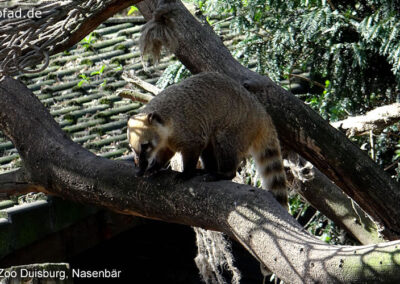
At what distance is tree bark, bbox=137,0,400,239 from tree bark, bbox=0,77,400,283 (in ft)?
3.57

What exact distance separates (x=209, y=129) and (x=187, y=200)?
81 centimetres

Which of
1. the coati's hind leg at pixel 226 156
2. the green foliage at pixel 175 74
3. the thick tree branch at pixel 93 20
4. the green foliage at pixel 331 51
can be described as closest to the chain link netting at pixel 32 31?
the thick tree branch at pixel 93 20

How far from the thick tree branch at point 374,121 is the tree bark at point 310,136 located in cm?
47

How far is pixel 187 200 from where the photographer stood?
306 cm

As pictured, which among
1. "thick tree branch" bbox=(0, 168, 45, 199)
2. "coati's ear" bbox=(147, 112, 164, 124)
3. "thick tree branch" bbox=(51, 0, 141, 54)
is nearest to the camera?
"coati's ear" bbox=(147, 112, 164, 124)

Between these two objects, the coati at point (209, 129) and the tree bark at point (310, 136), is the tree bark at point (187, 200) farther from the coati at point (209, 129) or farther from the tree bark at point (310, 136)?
the tree bark at point (310, 136)

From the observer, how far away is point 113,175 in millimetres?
3441

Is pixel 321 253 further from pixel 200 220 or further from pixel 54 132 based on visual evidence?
pixel 54 132

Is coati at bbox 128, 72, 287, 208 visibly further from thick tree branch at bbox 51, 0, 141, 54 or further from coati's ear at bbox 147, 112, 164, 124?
thick tree branch at bbox 51, 0, 141, 54

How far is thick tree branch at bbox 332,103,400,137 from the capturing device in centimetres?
437

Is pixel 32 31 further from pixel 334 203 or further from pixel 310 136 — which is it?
pixel 334 203

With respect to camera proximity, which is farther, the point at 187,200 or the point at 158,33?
the point at 158,33

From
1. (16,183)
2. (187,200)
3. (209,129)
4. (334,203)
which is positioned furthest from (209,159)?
(16,183)

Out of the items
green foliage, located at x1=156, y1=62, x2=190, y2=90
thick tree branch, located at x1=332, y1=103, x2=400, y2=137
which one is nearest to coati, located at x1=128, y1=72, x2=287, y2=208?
thick tree branch, located at x1=332, y1=103, x2=400, y2=137
